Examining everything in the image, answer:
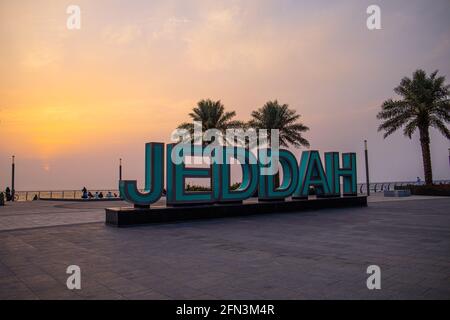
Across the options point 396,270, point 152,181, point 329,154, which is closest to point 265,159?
point 329,154

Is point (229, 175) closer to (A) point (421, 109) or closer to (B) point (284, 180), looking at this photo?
(B) point (284, 180)

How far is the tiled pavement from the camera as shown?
5273 mm

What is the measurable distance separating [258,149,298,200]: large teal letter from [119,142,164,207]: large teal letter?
6428mm

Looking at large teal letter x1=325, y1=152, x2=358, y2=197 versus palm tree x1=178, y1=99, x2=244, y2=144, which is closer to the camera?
large teal letter x1=325, y1=152, x2=358, y2=197

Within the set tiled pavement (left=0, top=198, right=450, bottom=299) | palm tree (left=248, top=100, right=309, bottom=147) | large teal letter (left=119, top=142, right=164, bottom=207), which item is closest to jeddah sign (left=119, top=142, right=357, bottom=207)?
large teal letter (left=119, top=142, right=164, bottom=207)

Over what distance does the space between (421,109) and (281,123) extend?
49.1 feet

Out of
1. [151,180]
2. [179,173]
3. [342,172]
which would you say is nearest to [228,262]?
[151,180]

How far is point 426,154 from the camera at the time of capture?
3581cm

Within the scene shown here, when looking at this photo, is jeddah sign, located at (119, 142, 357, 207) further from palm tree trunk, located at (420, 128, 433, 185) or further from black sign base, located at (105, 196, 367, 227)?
palm tree trunk, located at (420, 128, 433, 185)

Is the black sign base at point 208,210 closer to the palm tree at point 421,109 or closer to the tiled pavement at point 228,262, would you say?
the tiled pavement at point 228,262

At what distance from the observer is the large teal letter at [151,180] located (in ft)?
46.9
